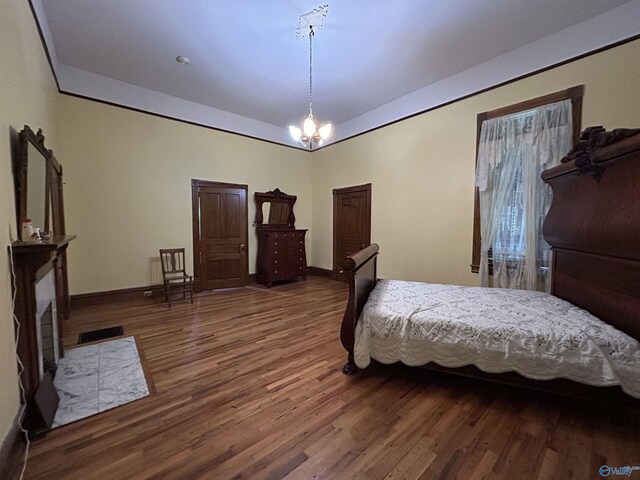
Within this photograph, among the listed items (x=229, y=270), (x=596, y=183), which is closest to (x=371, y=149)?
(x=596, y=183)

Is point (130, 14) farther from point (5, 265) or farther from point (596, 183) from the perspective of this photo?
point (596, 183)

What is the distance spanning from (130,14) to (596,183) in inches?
176

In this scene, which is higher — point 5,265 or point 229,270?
point 5,265

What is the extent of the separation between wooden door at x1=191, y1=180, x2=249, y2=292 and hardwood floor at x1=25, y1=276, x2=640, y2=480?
2.35m

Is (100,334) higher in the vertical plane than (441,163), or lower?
lower

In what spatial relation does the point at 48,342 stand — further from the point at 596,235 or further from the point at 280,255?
the point at 596,235

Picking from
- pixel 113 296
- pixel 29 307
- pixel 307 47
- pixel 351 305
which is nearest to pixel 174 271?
pixel 113 296

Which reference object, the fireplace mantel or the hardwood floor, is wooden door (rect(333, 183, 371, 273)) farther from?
the fireplace mantel

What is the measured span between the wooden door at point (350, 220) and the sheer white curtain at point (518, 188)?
1987 millimetres

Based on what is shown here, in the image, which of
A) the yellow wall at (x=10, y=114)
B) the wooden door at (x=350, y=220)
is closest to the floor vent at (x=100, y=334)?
the yellow wall at (x=10, y=114)

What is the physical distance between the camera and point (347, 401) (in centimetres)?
174

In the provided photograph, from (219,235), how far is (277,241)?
1.11 m

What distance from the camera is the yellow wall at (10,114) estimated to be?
4.22 ft

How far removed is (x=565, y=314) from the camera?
185 cm
